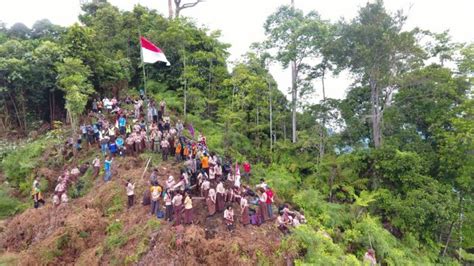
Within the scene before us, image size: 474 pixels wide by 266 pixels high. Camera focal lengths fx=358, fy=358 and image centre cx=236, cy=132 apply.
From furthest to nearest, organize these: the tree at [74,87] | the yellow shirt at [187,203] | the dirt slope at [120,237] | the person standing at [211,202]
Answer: the tree at [74,87] → the person standing at [211,202] → the yellow shirt at [187,203] → the dirt slope at [120,237]

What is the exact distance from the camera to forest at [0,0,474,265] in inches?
690

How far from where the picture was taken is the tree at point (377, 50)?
18750 mm

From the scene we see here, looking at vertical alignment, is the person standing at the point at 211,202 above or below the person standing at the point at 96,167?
below

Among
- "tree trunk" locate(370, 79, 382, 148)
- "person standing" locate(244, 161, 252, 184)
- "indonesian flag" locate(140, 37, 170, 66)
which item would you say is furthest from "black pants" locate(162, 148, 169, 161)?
"tree trunk" locate(370, 79, 382, 148)

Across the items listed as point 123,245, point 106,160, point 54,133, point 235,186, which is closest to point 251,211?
point 235,186

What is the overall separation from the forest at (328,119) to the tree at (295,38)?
0.23ft

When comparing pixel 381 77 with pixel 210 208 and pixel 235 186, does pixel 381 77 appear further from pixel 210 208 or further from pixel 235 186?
pixel 210 208

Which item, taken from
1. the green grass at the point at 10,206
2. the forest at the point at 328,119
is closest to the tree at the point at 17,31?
the forest at the point at 328,119

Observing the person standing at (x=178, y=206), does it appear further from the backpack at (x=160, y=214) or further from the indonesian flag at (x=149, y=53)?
the indonesian flag at (x=149, y=53)

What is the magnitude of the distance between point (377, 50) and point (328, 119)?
18.0 feet

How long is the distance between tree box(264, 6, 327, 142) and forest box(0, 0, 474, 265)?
2.8 inches

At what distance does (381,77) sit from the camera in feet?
63.8

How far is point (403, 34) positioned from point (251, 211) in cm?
1277

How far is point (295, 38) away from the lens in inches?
853
